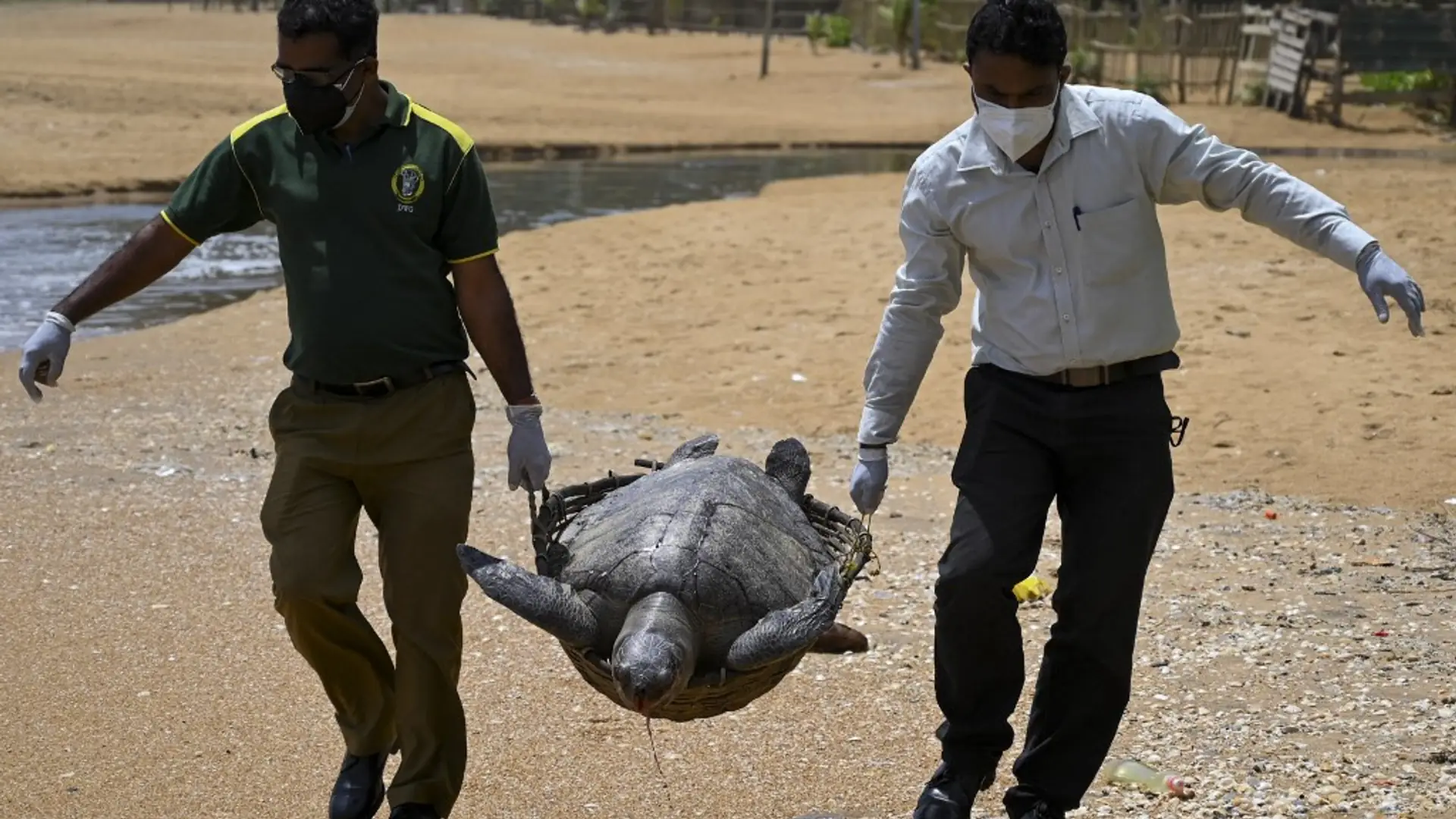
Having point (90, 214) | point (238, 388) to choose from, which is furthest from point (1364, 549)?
point (90, 214)

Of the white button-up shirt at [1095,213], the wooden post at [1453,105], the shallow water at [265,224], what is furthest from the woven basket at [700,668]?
the wooden post at [1453,105]

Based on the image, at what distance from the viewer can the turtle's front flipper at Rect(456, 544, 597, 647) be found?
388 centimetres

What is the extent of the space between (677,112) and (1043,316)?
26186 mm

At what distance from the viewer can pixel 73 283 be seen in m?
14.6

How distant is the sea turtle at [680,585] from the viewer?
12.4 ft

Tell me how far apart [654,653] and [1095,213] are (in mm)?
→ 1426

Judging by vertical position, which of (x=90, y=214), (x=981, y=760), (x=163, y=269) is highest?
(x=163, y=269)

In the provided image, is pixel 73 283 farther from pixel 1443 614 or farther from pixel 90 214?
pixel 1443 614

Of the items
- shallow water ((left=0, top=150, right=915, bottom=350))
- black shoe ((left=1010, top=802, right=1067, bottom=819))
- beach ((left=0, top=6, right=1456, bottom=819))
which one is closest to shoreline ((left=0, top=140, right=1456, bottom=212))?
shallow water ((left=0, top=150, right=915, bottom=350))

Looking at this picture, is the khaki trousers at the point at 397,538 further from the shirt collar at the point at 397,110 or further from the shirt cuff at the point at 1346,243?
the shirt cuff at the point at 1346,243

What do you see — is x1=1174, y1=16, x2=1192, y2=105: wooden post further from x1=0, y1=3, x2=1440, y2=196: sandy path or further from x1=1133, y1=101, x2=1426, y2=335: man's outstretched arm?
x1=1133, y1=101, x2=1426, y2=335: man's outstretched arm

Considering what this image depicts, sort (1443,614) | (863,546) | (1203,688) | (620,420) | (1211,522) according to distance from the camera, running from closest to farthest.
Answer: (863,546)
(1203,688)
(1443,614)
(1211,522)
(620,420)

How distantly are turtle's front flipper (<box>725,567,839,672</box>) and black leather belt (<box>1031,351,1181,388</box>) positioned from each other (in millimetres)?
742

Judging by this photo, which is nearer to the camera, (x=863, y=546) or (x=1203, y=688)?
(x=863, y=546)
